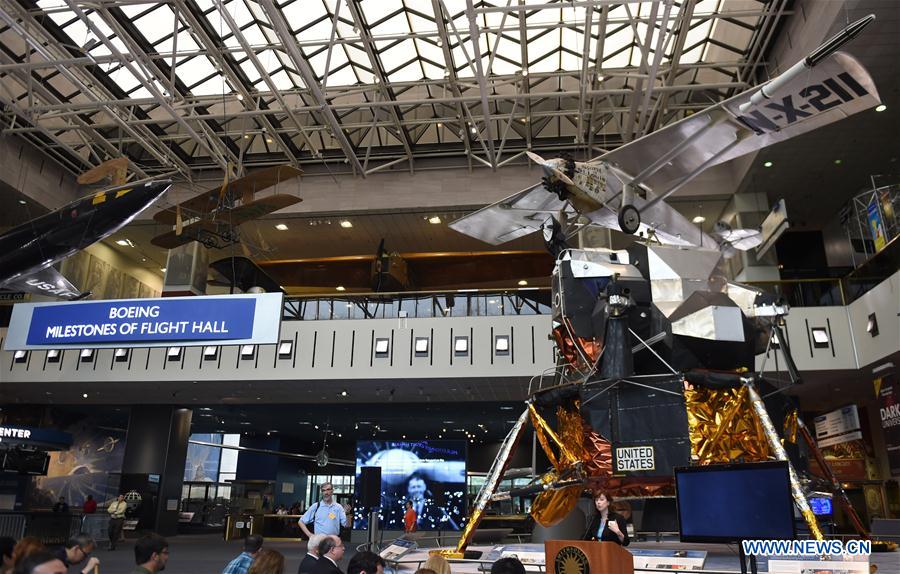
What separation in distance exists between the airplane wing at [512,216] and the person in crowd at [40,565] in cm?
A: 853

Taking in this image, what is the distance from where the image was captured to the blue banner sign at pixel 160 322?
26.9 feet

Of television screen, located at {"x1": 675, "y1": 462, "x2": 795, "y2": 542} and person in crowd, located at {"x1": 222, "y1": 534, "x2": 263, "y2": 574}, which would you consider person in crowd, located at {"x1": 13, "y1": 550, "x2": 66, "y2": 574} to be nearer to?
person in crowd, located at {"x1": 222, "y1": 534, "x2": 263, "y2": 574}

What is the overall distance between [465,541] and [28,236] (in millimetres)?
10309

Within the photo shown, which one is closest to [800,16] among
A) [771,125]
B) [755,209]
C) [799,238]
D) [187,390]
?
[755,209]

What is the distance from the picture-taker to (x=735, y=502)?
3553 millimetres

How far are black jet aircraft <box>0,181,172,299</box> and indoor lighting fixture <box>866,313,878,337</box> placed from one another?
14.6m

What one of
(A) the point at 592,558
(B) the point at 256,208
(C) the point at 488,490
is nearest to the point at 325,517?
(C) the point at 488,490

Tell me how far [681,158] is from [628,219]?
1639mm

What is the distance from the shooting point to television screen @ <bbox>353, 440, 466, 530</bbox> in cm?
2055

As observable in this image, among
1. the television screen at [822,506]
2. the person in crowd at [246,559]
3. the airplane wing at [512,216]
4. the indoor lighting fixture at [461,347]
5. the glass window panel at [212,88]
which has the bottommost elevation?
the person in crowd at [246,559]

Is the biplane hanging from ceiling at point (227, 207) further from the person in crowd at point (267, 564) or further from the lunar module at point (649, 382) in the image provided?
the person in crowd at point (267, 564)

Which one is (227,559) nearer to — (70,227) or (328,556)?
(70,227)

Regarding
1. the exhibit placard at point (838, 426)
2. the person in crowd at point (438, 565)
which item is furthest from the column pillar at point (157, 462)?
the exhibit placard at point (838, 426)

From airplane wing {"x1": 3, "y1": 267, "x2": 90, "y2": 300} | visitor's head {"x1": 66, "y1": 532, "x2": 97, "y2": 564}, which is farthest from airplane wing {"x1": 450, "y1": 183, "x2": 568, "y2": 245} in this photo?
airplane wing {"x1": 3, "y1": 267, "x2": 90, "y2": 300}
